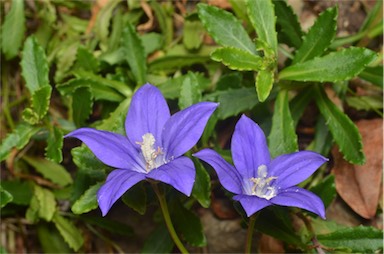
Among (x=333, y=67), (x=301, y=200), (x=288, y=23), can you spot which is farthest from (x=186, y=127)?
(x=288, y=23)

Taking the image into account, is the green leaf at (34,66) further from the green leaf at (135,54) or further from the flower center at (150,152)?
the flower center at (150,152)

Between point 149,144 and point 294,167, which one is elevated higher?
point 149,144

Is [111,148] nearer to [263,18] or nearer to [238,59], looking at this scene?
[238,59]

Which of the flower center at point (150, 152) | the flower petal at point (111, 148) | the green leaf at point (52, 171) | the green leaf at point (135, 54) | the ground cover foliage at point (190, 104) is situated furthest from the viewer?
the green leaf at point (52, 171)

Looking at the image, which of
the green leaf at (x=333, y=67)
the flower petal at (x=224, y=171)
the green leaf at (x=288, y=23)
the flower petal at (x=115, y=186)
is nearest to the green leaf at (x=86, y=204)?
the flower petal at (x=115, y=186)

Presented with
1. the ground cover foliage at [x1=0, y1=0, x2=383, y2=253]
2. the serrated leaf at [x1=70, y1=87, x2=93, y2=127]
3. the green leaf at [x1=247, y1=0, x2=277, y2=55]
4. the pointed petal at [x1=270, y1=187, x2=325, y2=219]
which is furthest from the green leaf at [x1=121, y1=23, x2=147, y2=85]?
the pointed petal at [x1=270, y1=187, x2=325, y2=219]

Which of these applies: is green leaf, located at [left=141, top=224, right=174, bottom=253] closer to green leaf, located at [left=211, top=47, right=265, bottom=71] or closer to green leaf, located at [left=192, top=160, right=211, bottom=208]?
green leaf, located at [left=192, top=160, right=211, bottom=208]
